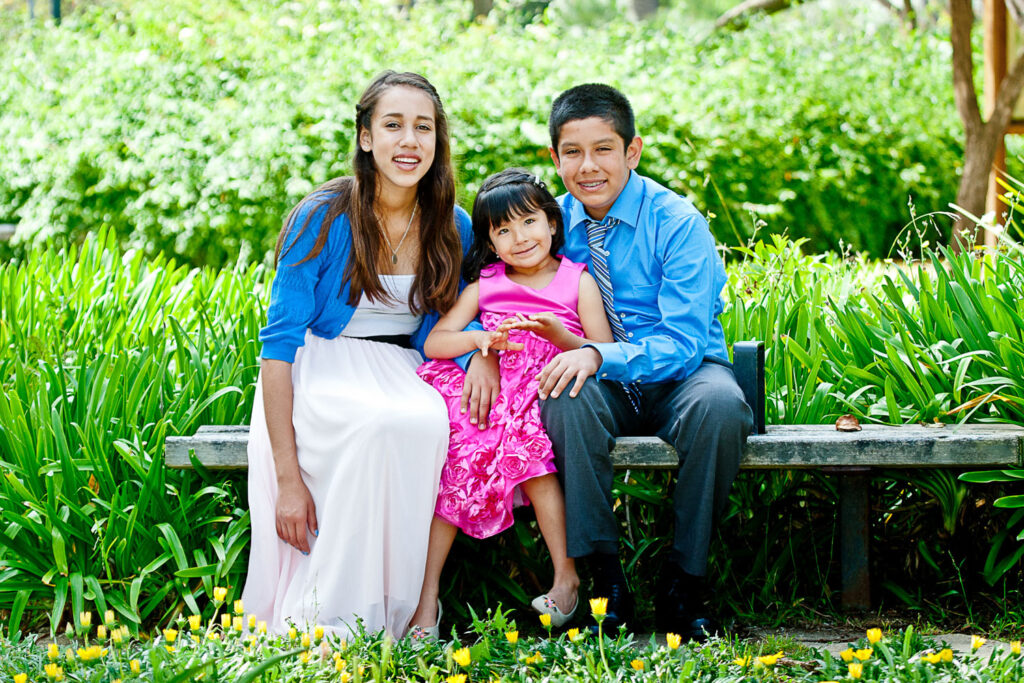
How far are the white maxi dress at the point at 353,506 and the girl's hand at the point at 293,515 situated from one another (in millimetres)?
35

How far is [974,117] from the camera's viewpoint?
6660 mm

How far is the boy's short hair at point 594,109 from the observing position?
307 centimetres

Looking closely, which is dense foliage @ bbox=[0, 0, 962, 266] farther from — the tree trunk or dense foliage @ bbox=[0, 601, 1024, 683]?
dense foliage @ bbox=[0, 601, 1024, 683]

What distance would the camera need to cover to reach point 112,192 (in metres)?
6.95

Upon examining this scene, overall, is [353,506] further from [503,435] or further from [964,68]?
[964,68]

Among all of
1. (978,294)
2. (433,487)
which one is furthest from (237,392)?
(978,294)

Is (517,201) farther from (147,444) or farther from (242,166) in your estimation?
(242,166)

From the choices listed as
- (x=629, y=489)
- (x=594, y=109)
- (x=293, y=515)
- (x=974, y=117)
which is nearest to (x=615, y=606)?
A: (x=629, y=489)

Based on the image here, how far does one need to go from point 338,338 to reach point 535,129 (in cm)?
387

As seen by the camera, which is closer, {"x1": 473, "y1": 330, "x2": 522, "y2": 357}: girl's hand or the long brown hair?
{"x1": 473, "y1": 330, "x2": 522, "y2": 357}: girl's hand

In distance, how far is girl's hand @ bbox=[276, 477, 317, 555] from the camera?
2750 mm

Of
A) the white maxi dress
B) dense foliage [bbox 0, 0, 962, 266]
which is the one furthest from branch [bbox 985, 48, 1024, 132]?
the white maxi dress

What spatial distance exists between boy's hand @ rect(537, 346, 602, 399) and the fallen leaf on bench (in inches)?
27.4

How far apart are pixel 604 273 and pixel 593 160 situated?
1.06 ft
